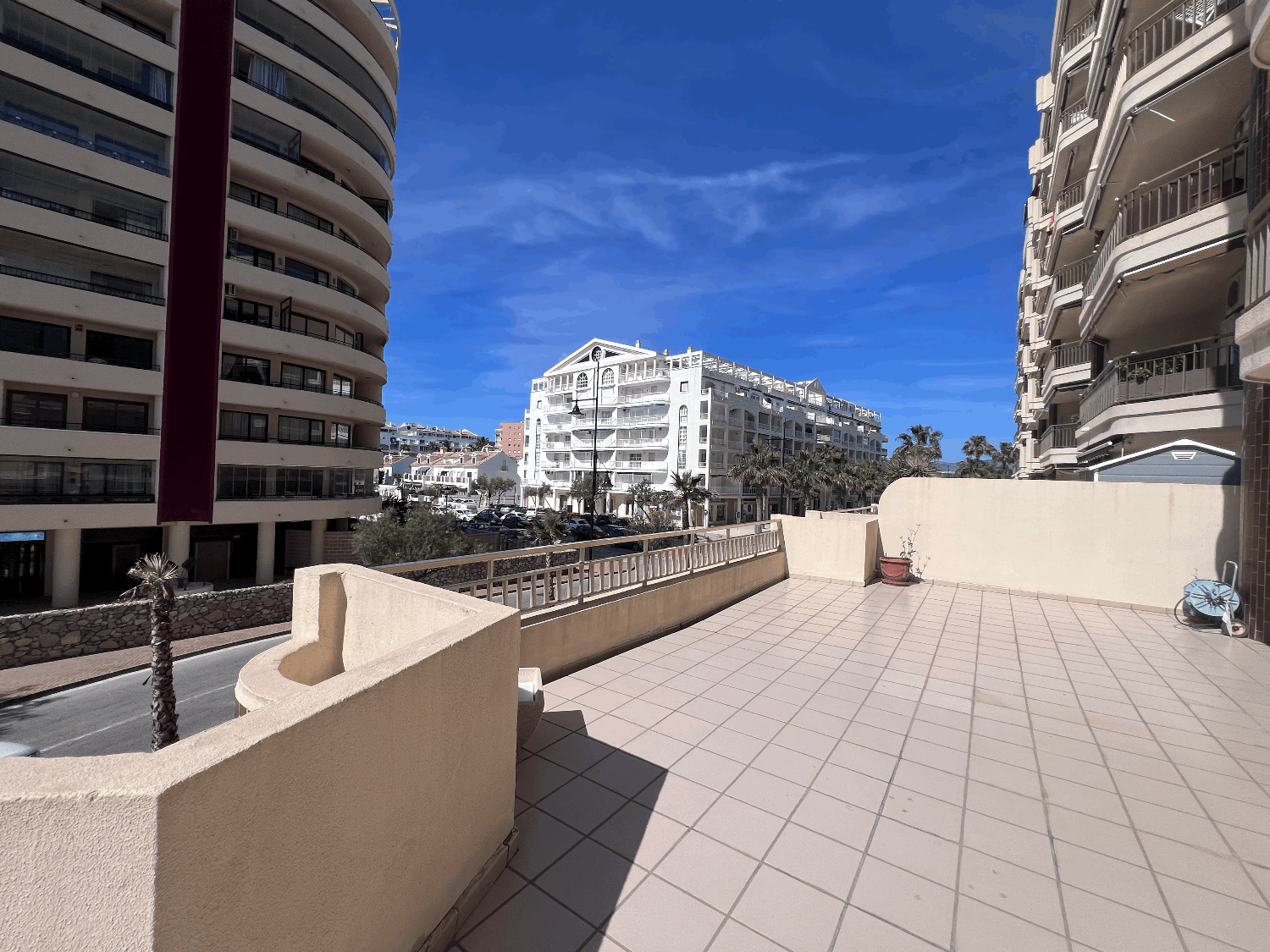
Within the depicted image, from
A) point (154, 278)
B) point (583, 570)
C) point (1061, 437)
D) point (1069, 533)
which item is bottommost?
point (583, 570)

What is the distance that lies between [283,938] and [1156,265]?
15255mm

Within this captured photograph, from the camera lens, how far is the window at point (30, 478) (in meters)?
15.8

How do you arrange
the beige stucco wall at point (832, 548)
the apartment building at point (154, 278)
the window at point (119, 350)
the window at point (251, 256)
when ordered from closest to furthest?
the beige stucco wall at point (832, 548), the apartment building at point (154, 278), the window at point (119, 350), the window at point (251, 256)

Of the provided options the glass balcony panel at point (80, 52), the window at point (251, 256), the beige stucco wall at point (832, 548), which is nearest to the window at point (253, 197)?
the window at point (251, 256)

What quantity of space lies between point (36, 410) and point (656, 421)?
4286 centimetres

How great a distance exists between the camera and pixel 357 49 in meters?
22.2

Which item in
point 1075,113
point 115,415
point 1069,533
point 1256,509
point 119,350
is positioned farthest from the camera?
point 115,415

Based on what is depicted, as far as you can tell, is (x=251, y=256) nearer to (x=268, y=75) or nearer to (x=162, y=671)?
(x=268, y=75)

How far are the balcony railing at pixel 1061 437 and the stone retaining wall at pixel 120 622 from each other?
29266mm

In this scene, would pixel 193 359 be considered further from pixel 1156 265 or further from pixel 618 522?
pixel 618 522

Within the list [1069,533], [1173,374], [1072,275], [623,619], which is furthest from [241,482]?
[1072,275]

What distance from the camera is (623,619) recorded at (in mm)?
7094

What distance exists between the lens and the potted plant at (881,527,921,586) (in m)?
12.4

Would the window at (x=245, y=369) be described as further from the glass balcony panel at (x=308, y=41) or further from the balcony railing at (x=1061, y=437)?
the balcony railing at (x=1061, y=437)
